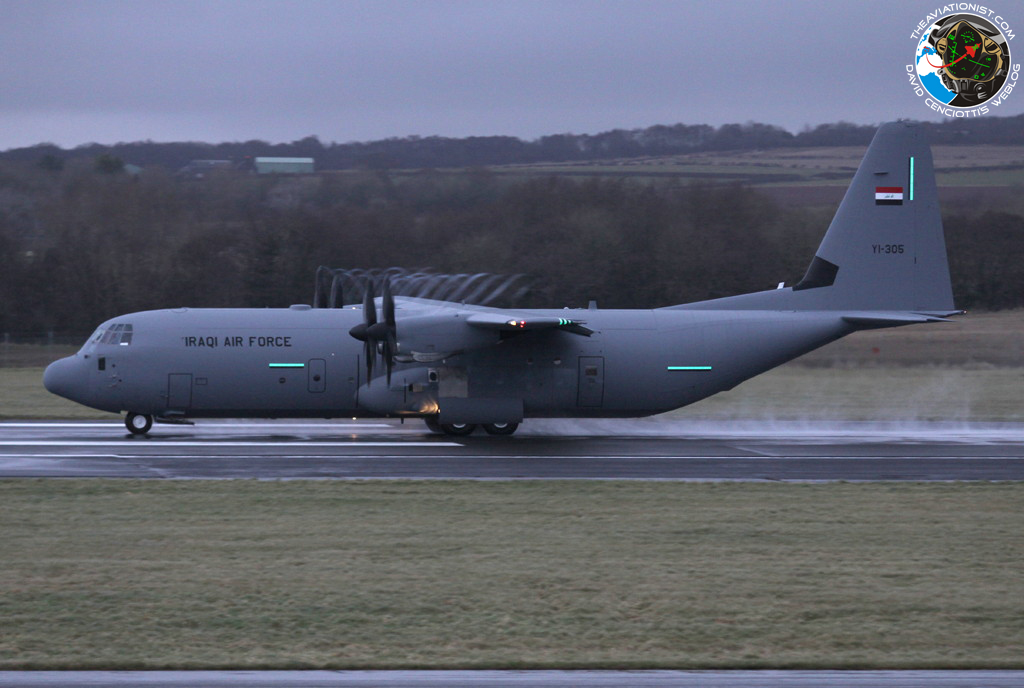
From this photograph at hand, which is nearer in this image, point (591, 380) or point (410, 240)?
point (591, 380)

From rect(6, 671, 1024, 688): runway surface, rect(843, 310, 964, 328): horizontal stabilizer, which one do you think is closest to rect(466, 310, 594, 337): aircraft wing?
rect(843, 310, 964, 328): horizontal stabilizer

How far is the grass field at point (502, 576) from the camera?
26.1 ft

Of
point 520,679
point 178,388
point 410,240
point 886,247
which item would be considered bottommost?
point 520,679

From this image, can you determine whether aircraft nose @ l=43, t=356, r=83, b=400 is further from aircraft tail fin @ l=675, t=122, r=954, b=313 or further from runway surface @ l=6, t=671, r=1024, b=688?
runway surface @ l=6, t=671, r=1024, b=688

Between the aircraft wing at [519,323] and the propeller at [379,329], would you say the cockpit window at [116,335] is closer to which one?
the propeller at [379,329]

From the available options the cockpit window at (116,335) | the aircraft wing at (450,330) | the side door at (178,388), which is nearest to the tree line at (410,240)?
the cockpit window at (116,335)

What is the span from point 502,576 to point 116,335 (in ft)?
48.5

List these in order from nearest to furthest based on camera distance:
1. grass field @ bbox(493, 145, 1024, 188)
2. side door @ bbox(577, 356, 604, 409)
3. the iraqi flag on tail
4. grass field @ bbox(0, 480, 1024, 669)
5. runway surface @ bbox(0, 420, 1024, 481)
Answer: grass field @ bbox(0, 480, 1024, 669), runway surface @ bbox(0, 420, 1024, 481), side door @ bbox(577, 356, 604, 409), the iraqi flag on tail, grass field @ bbox(493, 145, 1024, 188)

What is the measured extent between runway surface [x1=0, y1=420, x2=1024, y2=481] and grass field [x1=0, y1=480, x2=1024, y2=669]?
1734 millimetres

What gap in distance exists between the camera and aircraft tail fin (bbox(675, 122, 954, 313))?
917 inches

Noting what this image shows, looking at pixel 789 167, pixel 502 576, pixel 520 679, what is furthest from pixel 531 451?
pixel 789 167

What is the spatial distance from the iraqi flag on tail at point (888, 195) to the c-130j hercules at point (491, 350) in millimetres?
52

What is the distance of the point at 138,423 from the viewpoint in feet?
73.3

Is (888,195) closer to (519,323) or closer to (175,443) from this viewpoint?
(519,323)
